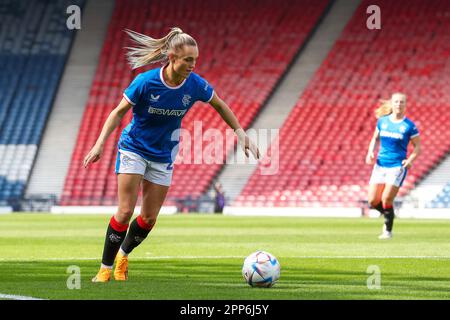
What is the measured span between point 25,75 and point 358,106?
14.7 metres

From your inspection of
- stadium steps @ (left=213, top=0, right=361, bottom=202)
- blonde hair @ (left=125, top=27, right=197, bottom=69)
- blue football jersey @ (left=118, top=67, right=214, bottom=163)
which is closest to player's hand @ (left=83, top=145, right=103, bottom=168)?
blue football jersey @ (left=118, top=67, right=214, bottom=163)

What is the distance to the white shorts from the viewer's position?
34.9ft

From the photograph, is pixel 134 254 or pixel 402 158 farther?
pixel 402 158

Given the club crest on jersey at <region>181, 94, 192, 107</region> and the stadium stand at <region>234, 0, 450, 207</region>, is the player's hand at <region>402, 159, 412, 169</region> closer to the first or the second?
the club crest on jersey at <region>181, 94, 192, 107</region>

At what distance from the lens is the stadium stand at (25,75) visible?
41.1m

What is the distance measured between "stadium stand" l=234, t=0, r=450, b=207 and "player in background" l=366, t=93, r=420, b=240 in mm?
17473

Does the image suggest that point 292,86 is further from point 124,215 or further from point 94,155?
point 94,155

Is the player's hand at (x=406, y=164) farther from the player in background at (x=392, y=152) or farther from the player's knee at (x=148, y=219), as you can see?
the player's knee at (x=148, y=219)

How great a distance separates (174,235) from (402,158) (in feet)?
17.3

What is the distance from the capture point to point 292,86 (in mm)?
42938

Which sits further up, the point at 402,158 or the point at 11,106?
the point at 11,106
